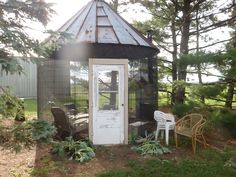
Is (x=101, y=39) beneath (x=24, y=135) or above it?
above

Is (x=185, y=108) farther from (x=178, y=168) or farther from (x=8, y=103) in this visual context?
(x=8, y=103)

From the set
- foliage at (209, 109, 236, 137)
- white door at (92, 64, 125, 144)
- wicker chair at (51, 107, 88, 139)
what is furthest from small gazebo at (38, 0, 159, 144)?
foliage at (209, 109, 236, 137)

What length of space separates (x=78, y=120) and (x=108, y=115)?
0.88m

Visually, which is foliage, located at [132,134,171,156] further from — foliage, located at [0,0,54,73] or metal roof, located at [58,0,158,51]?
foliage, located at [0,0,54,73]

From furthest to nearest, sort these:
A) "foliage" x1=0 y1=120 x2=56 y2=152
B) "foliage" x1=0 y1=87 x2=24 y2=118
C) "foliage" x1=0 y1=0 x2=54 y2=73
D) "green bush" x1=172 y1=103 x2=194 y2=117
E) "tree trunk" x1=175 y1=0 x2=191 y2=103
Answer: "tree trunk" x1=175 y1=0 x2=191 y2=103 < "green bush" x1=172 y1=103 x2=194 y2=117 < "foliage" x1=0 y1=120 x2=56 y2=152 < "foliage" x1=0 y1=87 x2=24 y2=118 < "foliage" x1=0 y1=0 x2=54 y2=73

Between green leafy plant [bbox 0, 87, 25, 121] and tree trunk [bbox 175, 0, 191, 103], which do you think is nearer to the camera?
green leafy plant [bbox 0, 87, 25, 121]

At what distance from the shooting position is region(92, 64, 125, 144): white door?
7992 mm

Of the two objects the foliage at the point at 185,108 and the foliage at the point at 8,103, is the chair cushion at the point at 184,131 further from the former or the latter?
the foliage at the point at 8,103

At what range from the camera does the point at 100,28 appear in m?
8.66

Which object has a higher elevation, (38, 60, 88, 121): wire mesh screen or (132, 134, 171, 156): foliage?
(38, 60, 88, 121): wire mesh screen

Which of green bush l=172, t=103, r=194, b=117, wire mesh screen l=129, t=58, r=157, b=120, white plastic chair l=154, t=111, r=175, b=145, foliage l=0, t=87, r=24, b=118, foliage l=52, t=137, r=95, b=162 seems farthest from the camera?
wire mesh screen l=129, t=58, r=157, b=120

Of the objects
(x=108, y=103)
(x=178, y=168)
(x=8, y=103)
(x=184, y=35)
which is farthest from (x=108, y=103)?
(x=184, y=35)

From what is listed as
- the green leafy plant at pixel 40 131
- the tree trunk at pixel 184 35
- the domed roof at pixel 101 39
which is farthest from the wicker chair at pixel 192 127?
the green leafy plant at pixel 40 131

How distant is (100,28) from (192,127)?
3465 mm
